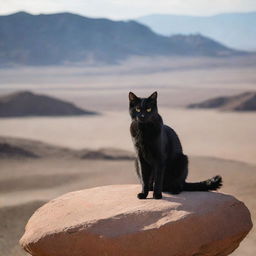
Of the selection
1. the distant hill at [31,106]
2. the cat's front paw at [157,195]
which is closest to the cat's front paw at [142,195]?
the cat's front paw at [157,195]

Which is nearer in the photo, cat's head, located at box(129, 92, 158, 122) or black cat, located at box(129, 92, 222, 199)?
cat's head, located at box(129, 92, 158, 122)

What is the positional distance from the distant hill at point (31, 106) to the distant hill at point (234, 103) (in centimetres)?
835

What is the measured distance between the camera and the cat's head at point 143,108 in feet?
20.0

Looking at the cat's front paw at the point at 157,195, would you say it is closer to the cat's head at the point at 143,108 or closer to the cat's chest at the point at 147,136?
the cat's chest at the point at 147,136

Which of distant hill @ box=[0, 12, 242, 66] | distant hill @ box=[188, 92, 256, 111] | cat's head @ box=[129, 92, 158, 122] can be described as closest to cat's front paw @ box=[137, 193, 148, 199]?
cat's head @ box=[129, 92, 158, 122]

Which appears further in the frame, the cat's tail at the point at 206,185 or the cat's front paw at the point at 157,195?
the cat's tail at the point at 206,185

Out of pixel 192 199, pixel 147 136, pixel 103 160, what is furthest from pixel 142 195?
pixel 103 160

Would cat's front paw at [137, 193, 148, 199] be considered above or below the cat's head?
below

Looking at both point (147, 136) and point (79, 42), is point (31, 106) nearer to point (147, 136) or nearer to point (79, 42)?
point (147, 136)

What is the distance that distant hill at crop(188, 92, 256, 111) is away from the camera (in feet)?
108

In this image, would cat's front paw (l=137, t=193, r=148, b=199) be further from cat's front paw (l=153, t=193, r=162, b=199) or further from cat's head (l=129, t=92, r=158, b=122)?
cat's head (l=129, t=92, r=158, b=122)

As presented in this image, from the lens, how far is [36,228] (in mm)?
6539

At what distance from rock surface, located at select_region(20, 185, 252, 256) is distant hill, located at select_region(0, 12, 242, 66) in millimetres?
70977

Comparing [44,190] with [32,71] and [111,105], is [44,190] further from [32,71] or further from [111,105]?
[32,71]
